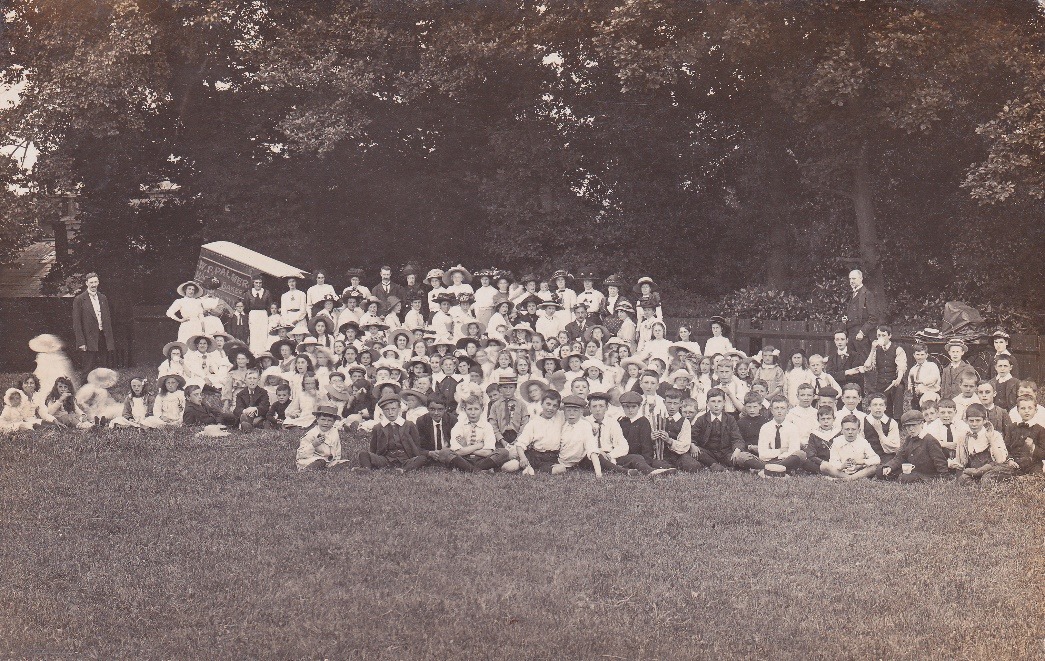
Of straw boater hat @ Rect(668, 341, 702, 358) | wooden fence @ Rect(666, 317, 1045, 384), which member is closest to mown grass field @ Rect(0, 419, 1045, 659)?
straw boater hat @ Rect(668, 341, 702, 358)

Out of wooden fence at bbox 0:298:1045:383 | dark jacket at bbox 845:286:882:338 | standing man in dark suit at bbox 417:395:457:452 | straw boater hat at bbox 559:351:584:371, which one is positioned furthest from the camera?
wooden fence at bbox 0:298:1045:383

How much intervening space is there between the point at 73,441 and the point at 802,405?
8.03 m

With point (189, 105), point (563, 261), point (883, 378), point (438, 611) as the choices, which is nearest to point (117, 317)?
point (189, 105)

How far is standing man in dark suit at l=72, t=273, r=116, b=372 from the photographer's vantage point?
15508mm

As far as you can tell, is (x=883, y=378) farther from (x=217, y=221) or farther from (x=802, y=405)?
(x=217, y=221)

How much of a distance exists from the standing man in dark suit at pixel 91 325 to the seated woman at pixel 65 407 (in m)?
2.45

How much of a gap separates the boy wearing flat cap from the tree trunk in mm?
13434

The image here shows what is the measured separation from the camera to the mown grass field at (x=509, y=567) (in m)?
6.14

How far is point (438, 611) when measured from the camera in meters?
6.57

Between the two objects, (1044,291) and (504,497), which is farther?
(1044,291)

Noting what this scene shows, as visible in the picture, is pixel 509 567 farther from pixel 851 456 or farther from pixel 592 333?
pixel 592 333

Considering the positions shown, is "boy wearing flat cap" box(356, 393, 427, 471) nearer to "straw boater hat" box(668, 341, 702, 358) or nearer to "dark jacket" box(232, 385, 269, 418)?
"dark jacket" box(232, 385, 269, 418)

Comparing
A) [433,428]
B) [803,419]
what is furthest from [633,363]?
[433,428]

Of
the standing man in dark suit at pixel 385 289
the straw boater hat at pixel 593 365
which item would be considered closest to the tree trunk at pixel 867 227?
the standing man in dark suit at pixel 385 289
